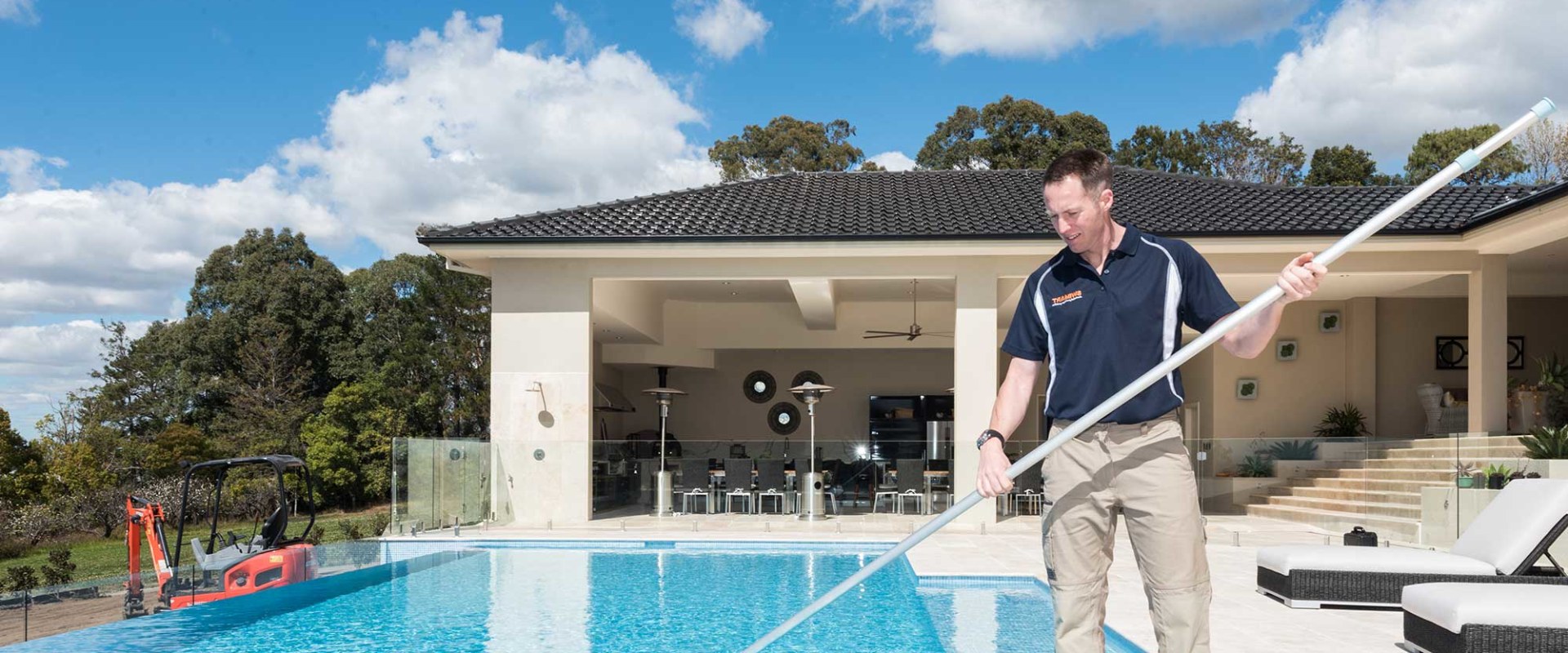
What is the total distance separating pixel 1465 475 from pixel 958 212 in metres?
6.24

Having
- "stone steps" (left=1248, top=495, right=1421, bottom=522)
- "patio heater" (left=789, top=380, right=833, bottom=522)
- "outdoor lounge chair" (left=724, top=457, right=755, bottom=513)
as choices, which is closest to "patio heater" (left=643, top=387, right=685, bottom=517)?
"outdoor lounge chair" (left=724, top=457, right=755, bottom=513)

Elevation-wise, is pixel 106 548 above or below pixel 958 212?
below

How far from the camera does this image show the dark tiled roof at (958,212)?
12.3 m

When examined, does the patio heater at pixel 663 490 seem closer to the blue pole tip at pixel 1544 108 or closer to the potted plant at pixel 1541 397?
the potted plant at pixel 1541 397

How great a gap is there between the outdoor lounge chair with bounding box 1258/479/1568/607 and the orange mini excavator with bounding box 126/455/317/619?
643 cm

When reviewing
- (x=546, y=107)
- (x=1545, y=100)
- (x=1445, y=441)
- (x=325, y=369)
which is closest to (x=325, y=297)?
(x=325, y=369)

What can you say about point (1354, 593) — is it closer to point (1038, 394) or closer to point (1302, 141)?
point (1038, 394)

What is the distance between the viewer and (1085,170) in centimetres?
279

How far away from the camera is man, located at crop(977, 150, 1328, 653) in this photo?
2.75m

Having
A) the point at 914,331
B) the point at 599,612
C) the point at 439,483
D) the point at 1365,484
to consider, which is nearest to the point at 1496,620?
the point at 599,612

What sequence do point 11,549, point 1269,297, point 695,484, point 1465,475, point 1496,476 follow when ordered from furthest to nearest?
point 11,549 → point 695,484 → point 1465,475 → point 1496,476 → point 1269,297

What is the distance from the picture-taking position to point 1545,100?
2.72 metres

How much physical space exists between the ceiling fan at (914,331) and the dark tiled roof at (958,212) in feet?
5.11

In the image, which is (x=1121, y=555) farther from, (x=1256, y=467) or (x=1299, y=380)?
(x=1299, y=380)
